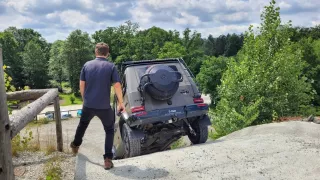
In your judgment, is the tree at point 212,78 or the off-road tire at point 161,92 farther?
the tree at point 212,78

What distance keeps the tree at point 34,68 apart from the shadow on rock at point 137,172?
206 ft

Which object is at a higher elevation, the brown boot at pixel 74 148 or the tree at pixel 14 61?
the tree at pixel 14 61

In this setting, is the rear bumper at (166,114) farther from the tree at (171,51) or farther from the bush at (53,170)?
the tree at (171,51)

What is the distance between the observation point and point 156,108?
6.89 meters

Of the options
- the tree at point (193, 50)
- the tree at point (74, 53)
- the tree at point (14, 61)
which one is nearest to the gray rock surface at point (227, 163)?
the tree at point (193, 50)

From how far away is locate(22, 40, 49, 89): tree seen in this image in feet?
208

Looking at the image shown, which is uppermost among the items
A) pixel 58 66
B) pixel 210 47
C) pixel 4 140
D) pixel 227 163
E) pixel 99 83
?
pixel 210 47

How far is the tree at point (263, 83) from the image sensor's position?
11695 mm

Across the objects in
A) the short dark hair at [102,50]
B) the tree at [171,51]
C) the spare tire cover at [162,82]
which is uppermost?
the tree at [171,51]

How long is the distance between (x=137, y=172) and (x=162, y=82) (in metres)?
2.13

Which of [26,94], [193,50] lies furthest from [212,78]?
[26,94]

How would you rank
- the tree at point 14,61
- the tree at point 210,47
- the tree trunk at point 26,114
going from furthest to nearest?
1. the tree at point 210,47
2. the tree at point 14,61
3. the tree trunk at point 26,114

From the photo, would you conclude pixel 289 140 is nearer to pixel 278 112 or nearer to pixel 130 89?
pixel 130 89

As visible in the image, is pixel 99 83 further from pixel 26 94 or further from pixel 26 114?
pixel 26 94
